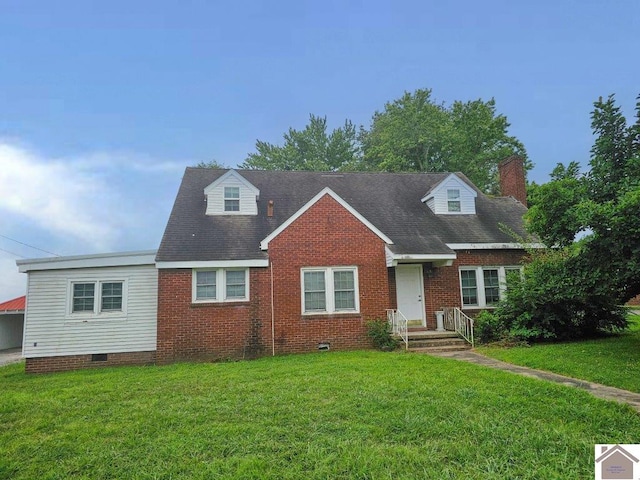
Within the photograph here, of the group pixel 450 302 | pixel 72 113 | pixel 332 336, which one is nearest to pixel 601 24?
pixel 450 302

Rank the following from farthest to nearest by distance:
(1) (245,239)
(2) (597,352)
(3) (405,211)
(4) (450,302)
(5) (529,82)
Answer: (5) (529,82), (3) (405,211), (4) (450,302), (1) (245,239), (2) (597,352)

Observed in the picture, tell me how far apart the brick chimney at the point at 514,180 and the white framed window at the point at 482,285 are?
16.6 feet

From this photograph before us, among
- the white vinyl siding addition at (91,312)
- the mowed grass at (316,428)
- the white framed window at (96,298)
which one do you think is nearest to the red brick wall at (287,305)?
the white vinyl siding addition at (91,312)

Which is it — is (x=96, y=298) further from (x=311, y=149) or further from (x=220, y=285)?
(x=311, y=149)

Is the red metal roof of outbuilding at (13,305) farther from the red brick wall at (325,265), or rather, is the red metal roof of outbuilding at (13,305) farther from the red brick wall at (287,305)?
the red brick wall at (325,265)

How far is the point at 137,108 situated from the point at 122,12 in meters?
6.18

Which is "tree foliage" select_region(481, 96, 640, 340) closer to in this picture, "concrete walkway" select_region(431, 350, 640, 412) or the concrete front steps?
the concrete front steps

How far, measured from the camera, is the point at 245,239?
12.6 meters

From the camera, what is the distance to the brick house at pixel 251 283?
1120cm

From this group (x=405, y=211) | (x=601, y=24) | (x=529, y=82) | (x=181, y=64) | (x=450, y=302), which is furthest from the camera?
(x=529, y=82)

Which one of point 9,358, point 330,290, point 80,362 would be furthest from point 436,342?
point 9,358

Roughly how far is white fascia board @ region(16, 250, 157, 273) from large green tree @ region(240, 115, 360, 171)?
26.9 metres

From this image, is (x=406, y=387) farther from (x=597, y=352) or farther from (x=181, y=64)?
(x=181, y=64)

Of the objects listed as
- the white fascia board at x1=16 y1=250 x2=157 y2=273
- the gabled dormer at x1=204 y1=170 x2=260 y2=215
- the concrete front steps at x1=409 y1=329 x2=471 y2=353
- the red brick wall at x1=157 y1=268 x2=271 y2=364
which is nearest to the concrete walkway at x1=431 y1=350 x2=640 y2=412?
the concrete front steps at x1=409 y1=329 x2=471 y2=353
